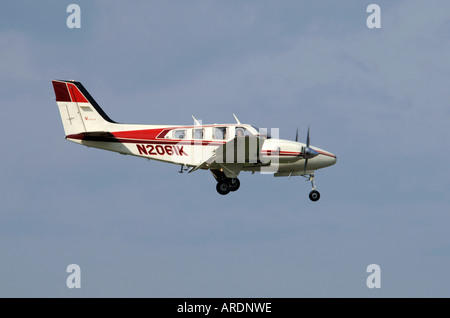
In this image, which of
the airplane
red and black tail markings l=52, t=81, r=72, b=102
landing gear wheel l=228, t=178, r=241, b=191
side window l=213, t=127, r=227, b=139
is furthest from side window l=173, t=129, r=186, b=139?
red and black tail markings l=52, t=81, r=72, b=102

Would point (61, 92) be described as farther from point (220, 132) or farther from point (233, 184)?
point (233, 184)

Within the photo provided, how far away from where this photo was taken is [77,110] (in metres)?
43.4

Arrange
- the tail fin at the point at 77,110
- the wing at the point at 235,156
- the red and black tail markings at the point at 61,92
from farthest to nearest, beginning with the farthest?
1. the red and black tail markings at the point at 61,92
2. the tail fin at the point at 77,110
3. the wing at the point at 235,156

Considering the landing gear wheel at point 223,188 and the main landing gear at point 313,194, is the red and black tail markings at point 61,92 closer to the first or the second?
the landing gear wheel at point 223,188

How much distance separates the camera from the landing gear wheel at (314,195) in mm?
44044

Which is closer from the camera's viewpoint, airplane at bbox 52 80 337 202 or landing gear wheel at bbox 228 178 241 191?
airplane at bbox 52 80 337 202

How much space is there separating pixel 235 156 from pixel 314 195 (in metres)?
5.55

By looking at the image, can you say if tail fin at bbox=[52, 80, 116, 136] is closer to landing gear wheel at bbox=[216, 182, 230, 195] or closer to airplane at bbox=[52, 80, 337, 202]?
airplane at bbox=[52, 80, 337, 202]

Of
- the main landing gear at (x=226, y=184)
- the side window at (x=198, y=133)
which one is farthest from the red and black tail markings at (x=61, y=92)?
the main landing gear at (x=226, y=184)

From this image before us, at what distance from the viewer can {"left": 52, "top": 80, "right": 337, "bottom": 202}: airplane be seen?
139ft

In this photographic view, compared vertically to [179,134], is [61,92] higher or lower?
higher

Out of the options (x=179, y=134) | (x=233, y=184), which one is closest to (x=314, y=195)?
(x=233, y=184)

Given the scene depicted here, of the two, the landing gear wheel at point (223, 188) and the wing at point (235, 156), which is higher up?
the wing at point (235, 156)
